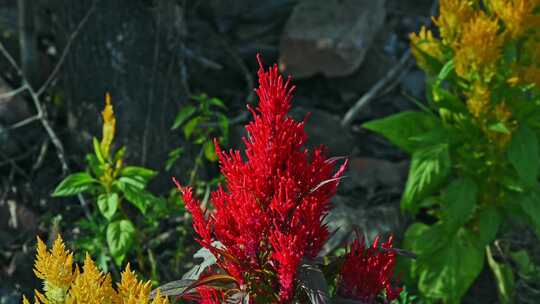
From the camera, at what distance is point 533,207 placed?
4.36 metres

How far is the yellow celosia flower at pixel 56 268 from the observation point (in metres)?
2.20

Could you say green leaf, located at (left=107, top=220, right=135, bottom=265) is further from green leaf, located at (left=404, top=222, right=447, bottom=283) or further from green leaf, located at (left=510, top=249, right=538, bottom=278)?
green leaf, located at (left=510, top=249, right=538, bottom=278)

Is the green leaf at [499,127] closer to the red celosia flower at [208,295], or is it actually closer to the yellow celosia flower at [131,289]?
the red celosia flower at [208,295]

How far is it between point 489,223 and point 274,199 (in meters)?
2.46

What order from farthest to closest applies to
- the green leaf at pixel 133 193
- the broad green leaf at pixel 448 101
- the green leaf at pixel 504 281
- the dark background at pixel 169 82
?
the dark background at pixel 169 82, the green leaf at pixel 504 281, the broad green leaf at pixel 448 101, the green leaf at pixel 133 193

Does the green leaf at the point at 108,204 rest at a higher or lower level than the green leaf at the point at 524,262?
higher

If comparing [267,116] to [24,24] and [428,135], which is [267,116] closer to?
[428,135]

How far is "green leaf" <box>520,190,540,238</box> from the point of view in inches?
170

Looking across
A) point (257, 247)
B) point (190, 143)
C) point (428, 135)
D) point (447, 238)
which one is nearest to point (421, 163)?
point (428, 135)

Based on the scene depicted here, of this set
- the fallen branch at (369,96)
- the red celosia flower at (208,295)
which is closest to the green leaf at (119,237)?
the red celosia flower at (208,295)

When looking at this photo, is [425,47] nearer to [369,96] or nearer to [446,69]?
[446,69]

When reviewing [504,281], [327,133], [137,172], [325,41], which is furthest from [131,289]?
[325,41]

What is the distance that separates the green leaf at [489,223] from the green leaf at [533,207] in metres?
0.18

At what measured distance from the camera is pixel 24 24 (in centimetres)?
546
